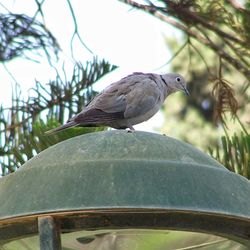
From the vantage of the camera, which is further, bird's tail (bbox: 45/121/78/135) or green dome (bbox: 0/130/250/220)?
bird's tail (bbox: 45/121/78/135)

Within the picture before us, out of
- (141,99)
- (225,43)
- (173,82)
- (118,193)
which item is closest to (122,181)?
(118,193)

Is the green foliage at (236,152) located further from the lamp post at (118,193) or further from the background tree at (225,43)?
the lamp post at (118,193)

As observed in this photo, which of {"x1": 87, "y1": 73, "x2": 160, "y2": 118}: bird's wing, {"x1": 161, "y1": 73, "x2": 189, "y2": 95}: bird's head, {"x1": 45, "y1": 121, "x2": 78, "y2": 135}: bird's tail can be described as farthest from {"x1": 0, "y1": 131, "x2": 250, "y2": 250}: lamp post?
{"x1": 161, "y1": 73, "x2": 189, "y2": 95}: bird's head

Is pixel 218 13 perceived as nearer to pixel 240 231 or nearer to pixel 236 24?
pixel 236 24

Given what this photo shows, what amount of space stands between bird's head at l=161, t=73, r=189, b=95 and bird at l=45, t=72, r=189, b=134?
100 cm

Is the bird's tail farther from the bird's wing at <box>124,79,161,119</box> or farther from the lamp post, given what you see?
the lamp post

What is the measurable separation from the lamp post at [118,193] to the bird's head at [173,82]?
318 cm

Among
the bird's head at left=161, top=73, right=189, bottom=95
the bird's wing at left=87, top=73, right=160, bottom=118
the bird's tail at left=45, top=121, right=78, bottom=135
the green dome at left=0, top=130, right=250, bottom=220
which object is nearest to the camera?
the green dome at left=0, top=130, right=250, bottom=220

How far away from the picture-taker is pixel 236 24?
5.35m


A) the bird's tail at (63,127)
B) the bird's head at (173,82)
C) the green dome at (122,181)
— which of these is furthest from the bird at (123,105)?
the green dome at (122,181)

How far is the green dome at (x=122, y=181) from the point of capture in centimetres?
247

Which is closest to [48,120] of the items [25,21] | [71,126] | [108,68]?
[71,126]

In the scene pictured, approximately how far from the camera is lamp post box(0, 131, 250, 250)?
2.48 m

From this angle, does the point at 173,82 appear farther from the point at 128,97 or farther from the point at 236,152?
the point at 236,152
